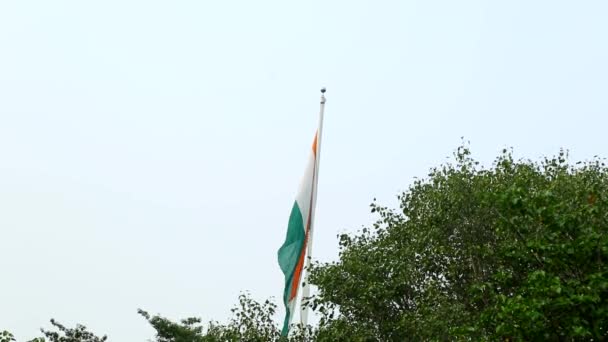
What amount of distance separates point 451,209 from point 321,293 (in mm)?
4900

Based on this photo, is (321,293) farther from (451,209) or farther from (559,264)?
(559,264)

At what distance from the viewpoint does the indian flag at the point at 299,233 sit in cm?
3209

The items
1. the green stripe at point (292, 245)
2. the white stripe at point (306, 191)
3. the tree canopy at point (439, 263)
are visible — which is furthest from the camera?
the white stripe at point (306, 191)

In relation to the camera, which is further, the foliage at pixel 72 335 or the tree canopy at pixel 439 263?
the foliage at pixel 72 335

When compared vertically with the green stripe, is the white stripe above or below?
above

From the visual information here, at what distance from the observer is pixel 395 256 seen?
95.5ft

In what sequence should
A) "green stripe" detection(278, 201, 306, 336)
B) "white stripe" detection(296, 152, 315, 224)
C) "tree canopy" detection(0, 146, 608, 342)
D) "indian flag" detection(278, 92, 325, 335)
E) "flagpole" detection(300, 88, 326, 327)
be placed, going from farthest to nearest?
1. "white stripe" detection(296, 152, 315, 224)
2. "green stripe" detection(278, 201, 306, 336)
3. "indian flag" detection(278, 92, 325, 335)
4. "flagpole" detection(300, 88, 326, 327)
5. "tree canopy" detection(0, 146, 608, 342)

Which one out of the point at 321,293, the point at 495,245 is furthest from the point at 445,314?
the point at 321,293

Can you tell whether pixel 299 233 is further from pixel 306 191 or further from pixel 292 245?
pixel 306 191

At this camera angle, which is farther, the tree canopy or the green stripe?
the green stripe

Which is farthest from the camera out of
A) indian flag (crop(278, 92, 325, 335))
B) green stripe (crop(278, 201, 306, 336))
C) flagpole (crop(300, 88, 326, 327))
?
green stripe (crop(278, 201, 306, 336))

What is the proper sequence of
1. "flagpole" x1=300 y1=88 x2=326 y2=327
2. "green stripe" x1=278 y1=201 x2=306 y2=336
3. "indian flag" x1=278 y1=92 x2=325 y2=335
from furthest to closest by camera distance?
"green stripe" x1=278 y1=201 x2=306 y2=336 → "indian flag" x1=278 y1=92 x2=325 y2=335 → "flagpole" x1=300 y1=88 x2=326 y2=327

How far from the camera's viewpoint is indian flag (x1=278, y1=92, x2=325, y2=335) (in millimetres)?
32094

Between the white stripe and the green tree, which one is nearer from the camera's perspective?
the green tree
